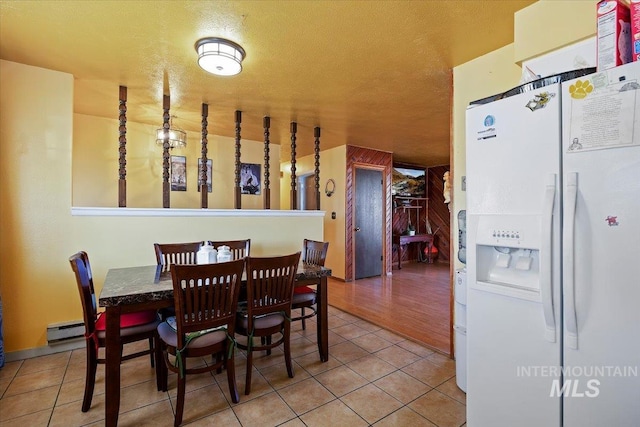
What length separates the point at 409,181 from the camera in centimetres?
742

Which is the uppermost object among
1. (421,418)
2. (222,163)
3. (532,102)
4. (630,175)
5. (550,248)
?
(222,163)

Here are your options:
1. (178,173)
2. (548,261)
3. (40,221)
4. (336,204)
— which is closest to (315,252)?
(548,261)

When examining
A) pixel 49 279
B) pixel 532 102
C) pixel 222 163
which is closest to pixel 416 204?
pixel 222 163

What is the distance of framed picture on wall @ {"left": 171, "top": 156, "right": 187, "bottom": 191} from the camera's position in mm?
4402

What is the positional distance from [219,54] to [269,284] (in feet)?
5.50

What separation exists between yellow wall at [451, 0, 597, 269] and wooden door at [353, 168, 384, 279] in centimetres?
305

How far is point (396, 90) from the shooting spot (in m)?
2.95

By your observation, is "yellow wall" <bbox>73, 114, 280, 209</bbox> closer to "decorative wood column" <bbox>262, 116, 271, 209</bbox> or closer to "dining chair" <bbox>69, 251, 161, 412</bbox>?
"decorative wood column" <bbox>262, 116, 271, 209</bbox>

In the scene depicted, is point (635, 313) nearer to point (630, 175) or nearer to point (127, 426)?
point (630, 175)

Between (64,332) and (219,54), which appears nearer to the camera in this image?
(219,54)

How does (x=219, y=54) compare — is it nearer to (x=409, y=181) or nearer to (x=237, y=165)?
(x=237, y=165)

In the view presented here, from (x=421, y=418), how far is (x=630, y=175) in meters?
1.63

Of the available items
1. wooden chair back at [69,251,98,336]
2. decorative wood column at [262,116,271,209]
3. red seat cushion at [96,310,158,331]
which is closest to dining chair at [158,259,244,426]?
red seat cushion at [96,310,158,331]

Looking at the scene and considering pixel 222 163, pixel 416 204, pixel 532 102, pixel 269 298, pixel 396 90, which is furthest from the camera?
pixel 416 204
